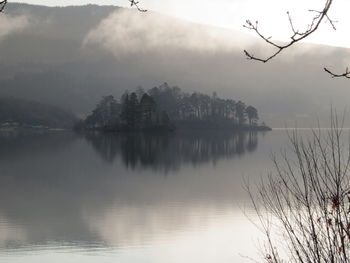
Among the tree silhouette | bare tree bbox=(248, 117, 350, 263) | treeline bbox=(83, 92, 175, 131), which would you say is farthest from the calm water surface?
the tree silhouette

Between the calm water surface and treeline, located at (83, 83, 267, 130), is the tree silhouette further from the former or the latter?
the calm water surface

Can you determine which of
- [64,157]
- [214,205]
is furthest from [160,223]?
[64,157]

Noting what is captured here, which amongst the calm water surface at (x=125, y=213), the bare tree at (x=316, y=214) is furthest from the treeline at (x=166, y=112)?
the bare tree at (x=316, y=214)

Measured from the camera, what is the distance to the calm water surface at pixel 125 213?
1709 centimetres

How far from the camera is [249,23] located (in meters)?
3.93

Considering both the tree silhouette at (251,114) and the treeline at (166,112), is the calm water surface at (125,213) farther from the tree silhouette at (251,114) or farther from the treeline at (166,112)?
the tree silhouette at (251,114)

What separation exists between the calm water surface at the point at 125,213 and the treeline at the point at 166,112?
180 feet

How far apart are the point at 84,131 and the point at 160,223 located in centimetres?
11466

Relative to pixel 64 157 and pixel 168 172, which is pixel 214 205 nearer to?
pixel 168 172

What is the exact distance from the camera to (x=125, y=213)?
24172 millimetres

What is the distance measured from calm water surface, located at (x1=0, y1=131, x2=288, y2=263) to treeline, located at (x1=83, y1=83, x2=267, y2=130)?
54.9 meters

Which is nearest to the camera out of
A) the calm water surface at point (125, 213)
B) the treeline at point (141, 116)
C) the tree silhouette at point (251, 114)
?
the calm water surface at point (125, 213)

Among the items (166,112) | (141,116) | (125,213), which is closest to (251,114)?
(166,112)

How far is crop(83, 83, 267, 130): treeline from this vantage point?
10125 cm
